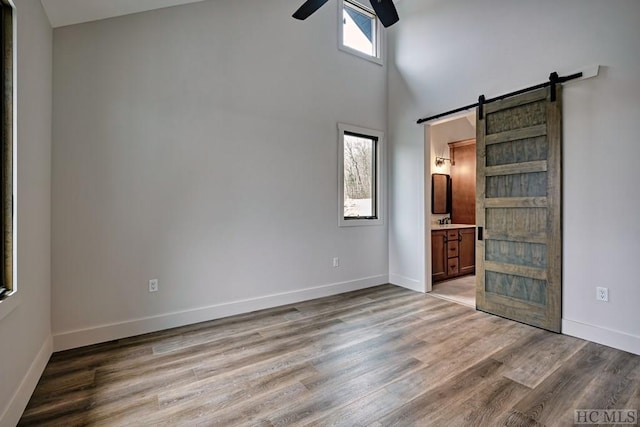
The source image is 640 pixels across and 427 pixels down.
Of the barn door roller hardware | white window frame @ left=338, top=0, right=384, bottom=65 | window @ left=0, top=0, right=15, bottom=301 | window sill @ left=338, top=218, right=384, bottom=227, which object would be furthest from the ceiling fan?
window sill @ left=338, top=218, right=384, bottom=227

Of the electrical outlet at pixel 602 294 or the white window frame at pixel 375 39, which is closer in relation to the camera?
the electrical outlet at pixel 602 294

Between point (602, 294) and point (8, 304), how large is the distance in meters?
4.40

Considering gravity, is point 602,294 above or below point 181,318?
above

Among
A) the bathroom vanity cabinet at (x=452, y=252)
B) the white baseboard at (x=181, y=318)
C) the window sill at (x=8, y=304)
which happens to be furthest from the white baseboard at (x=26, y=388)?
the bathroom vanity cabinet at (x=452, y=252)

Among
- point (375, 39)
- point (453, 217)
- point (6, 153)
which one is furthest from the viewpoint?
point (453, 217)

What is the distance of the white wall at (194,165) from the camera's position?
268 cm

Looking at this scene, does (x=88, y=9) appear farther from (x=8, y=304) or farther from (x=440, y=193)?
(x=440, y=193)

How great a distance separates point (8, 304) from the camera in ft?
5.31

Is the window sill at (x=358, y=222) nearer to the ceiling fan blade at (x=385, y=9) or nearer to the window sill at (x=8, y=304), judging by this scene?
the ceiling fan blade at (x=385, y=9)

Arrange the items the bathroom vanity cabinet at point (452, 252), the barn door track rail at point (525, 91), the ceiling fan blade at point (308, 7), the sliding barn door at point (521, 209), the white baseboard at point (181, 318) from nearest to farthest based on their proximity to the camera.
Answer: the ceiling fan blade at point (308, 7), the white baseboard at point (181, 318), the barn door track rail at point (525, 91), the sliding barn door at point (521, 209), the bathroom vanity cabinet at point (452, 252)

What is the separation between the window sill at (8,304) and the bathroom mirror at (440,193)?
5.60 meters

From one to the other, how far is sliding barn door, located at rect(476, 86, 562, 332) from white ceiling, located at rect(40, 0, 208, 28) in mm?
3694

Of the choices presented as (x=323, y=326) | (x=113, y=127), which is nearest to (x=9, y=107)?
(x=113, y=127)

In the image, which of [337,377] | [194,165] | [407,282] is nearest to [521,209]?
[407,282]
